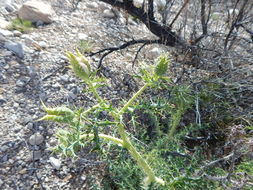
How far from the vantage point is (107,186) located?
5.86 ft

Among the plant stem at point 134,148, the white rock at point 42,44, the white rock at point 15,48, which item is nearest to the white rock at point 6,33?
the white rock at point 15,48

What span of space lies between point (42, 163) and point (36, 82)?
2.60ft

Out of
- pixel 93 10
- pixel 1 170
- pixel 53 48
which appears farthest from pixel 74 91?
pixel 93 10

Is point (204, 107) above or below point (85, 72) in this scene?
below

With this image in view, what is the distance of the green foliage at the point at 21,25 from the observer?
2.81 metres

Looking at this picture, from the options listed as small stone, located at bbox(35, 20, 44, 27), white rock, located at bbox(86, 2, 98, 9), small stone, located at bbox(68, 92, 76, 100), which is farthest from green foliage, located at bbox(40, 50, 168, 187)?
white rock, located at bbox(86, 2, 98, 9)

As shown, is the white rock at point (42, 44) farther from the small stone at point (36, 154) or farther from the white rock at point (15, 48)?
the small stone at point (36, 154)

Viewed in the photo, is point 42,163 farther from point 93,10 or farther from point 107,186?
point 93,10

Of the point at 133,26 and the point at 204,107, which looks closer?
the point at 204,107

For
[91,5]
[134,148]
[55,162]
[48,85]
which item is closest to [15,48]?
[48,85]

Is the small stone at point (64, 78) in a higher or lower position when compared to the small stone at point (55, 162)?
higher

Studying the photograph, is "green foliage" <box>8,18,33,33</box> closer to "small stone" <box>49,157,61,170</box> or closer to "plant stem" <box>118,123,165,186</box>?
"small stone" <box>49,157,61,170</box>

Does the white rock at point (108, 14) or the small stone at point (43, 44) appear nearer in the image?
the small stone at point (43, 44)

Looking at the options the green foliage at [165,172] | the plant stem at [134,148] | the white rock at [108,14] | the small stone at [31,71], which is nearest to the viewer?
the plant stem at [134,148]
